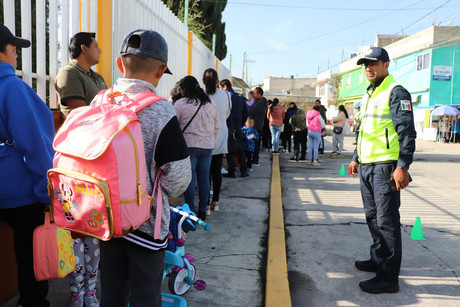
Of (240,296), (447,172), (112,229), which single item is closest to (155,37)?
(112,229)

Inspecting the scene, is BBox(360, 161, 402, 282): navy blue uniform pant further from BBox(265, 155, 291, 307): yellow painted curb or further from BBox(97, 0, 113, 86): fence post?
BBox(97, 0, 113, 86): fence post

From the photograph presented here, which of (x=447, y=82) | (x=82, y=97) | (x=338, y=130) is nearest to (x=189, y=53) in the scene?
(x=82, y=97)

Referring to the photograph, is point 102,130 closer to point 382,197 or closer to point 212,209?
point 382,197

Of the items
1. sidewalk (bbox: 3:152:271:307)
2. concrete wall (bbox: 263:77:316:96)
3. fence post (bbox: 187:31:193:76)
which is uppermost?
concrete wall (bbox: 263:77:316:96)

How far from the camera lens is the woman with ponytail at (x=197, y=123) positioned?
4387mm

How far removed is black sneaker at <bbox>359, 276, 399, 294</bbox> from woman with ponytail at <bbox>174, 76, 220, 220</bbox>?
2327 millimetres

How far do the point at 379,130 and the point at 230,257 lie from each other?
1.92 meters

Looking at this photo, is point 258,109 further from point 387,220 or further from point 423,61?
point 423,61

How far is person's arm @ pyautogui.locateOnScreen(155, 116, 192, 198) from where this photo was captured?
1786 mm

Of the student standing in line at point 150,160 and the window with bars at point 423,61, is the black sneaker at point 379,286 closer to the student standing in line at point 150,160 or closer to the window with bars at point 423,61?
the student standing in line at point 150,160

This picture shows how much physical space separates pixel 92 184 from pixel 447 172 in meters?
11.1

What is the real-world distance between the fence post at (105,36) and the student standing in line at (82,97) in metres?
0.75

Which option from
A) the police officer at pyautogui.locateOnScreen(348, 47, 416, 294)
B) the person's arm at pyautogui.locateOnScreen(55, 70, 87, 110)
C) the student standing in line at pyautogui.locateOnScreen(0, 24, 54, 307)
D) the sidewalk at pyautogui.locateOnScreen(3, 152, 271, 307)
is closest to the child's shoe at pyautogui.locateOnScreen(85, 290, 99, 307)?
the sidewalk at pyautogui.locateOnScreen(3, 152, 271, 307)

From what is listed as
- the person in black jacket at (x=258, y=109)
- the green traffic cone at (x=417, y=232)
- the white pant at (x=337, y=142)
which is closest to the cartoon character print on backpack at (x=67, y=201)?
the green traffic cone at (x=417, y=232)
